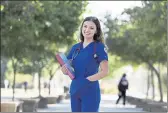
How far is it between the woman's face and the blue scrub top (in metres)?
0.09

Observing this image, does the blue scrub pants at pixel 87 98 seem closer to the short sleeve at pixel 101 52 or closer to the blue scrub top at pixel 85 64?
the blue scrub top at pixel 85 64

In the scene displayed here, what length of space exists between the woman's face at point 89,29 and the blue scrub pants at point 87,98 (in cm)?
47

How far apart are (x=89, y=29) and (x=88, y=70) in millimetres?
382

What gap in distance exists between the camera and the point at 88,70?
16.4 feet

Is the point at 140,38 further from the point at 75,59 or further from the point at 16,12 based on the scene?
the point at 75,59

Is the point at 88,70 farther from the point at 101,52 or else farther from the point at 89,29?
the point at 89,29

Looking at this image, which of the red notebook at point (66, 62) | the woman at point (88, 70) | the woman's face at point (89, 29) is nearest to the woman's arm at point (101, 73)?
the woman at point (88, 70)

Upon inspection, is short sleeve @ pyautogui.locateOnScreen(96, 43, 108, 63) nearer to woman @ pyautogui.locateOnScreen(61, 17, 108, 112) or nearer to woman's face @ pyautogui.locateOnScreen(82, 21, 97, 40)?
woman @ pyautogui.locateOnScreen(61, 17, 108, 112)

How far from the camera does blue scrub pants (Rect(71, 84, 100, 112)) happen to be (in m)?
4.96

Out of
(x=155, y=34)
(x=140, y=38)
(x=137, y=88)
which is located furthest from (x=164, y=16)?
(x=137, y=88)

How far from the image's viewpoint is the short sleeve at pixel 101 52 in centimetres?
503

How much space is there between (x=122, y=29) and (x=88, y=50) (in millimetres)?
31067

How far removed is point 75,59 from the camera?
5055 millimetres

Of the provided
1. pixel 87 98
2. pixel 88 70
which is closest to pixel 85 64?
pixel 88 70
